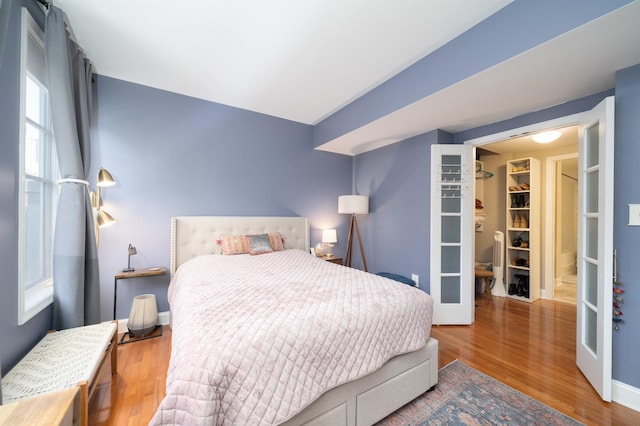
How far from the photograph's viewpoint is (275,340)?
120 centimetres

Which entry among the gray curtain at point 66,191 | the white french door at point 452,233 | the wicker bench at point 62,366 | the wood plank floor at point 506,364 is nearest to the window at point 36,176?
the gray curtain at point 66,191

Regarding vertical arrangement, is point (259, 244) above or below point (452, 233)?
below

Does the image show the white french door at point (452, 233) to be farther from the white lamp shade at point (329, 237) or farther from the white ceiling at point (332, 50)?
the white lamp shade at point (329, 237)

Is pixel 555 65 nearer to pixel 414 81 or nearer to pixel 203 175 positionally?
pixel 414 81

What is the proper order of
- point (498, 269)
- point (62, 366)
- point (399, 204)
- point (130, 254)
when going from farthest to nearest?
point (498, 269)
point (399, 204)
point (130, 254)
point (62, 366)

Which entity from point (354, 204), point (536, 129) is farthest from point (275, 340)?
point (536, 129)

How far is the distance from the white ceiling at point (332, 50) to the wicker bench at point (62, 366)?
2349 mm

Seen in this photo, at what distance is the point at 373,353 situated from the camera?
1.48 metres

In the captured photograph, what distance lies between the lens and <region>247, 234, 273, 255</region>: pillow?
10.4 feet

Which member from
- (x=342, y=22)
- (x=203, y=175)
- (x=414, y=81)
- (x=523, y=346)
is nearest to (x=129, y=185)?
(x=203, y=175)

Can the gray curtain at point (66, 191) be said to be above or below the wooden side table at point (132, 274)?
above

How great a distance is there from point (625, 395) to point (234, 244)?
3.62 metres

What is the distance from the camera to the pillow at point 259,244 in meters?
3.16

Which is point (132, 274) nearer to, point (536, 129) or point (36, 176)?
point (36, 176)
